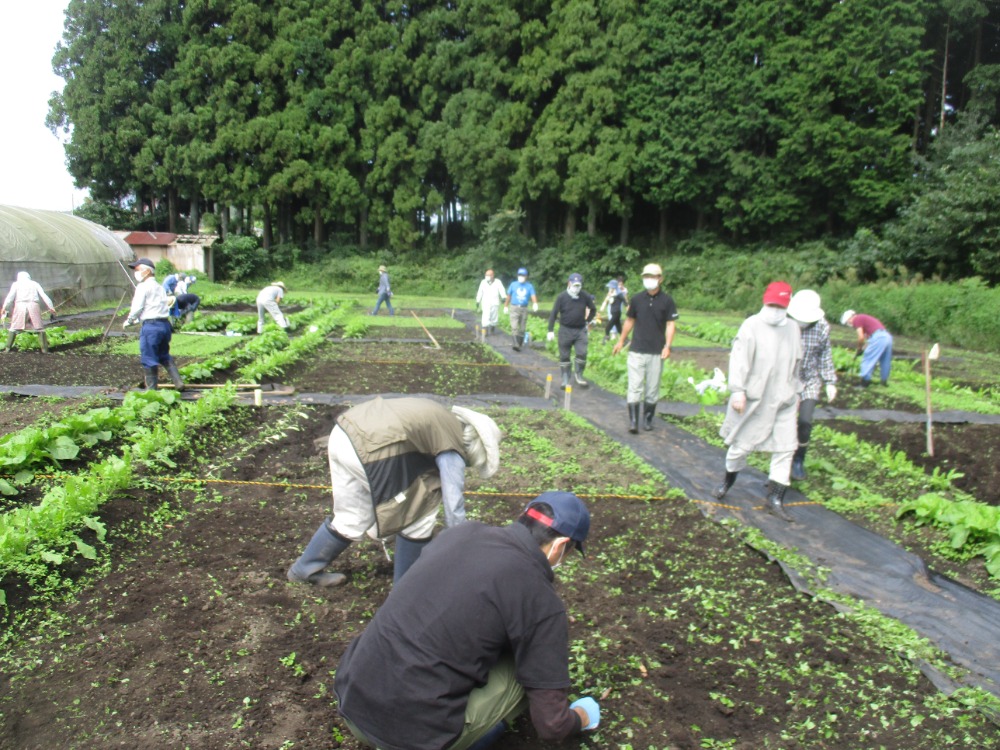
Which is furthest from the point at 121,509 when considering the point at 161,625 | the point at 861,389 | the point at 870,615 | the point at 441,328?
the point at 441,328

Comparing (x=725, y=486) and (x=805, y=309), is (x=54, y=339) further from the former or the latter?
(x=805, y=309)

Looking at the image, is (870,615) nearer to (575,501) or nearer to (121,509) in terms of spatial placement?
(575,501)

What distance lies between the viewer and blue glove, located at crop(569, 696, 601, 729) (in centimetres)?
294

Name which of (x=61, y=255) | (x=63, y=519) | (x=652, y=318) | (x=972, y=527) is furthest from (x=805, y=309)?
(x=61, y=255)

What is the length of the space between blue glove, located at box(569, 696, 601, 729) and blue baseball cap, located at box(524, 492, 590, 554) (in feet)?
2.56

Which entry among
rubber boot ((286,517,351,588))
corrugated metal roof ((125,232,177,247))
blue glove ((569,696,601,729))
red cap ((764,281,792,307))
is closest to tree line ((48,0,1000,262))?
corrugated metal roof ((125,232,177,247))

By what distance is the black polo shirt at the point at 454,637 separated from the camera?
7.81 ft

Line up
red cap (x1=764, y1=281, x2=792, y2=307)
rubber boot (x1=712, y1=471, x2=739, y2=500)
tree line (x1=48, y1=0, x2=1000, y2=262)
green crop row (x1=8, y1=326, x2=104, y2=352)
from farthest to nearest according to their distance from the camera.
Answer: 1. tree line (x1=48, y1=0, x2=1000, y2=262)
2. green crop row (x1=8, y1=326, x2=104, y2=352)
3. rubber boot (x1=712, y1=471, x2=739, y2=500)
4. red cap (x1=764, y1=281, x2=792, y2=307)

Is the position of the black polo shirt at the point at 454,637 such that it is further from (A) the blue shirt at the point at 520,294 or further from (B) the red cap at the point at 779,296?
(A) the blue shirt at the point at 520,294

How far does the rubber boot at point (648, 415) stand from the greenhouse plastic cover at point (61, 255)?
61.2 feet

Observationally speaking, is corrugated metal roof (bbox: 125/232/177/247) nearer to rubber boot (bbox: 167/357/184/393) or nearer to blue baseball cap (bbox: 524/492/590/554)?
rubber boot (bbox: 167/357/184/393)

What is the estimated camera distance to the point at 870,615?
4219 millimetres

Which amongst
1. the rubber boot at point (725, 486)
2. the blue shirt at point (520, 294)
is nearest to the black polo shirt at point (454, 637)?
the rubber boot at point (725, 486)

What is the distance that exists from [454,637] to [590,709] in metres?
0.92
